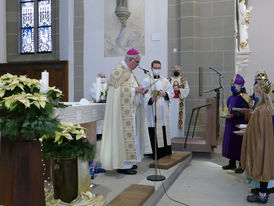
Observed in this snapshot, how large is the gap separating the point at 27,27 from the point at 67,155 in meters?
10.0

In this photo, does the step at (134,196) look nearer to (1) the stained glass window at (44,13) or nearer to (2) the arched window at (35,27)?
(2) the arched window at (35,27)

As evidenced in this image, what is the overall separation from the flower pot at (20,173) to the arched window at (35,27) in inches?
373

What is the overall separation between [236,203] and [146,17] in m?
6.13

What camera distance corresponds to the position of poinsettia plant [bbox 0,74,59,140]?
2.19 m

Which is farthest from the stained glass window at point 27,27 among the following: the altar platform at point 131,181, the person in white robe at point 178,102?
the altar platform at point 131,181

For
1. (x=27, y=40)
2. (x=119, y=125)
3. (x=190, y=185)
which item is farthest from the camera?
(x=27, y=40)

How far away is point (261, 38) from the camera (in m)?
9.81

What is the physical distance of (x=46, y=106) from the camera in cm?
236

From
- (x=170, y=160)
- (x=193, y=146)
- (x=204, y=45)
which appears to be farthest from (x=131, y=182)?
(x=204, y=45)

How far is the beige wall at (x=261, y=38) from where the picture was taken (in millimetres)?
9648

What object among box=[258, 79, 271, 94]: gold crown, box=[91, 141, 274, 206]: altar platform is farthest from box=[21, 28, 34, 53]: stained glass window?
box=[258, 79, 271, 94]: gold crown

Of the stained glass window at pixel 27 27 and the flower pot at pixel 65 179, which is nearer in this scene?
the flower pot at pixel 65 179

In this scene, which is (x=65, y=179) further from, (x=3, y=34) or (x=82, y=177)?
(x=3, y=34)

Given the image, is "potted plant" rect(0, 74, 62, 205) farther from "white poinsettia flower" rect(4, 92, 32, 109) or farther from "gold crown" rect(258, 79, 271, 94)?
"gold crown" rect(258, 79, 271, 94)
